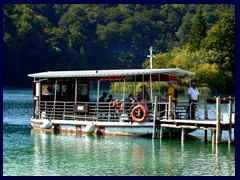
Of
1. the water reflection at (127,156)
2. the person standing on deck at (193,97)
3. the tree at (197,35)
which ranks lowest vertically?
the water reflection at (127,156)

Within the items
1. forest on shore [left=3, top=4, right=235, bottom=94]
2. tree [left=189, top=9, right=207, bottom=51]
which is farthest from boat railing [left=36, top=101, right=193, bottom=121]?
tree [left=189, top=9, right=207, bottom=51]

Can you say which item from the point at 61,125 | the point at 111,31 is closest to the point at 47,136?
the point at 61,125

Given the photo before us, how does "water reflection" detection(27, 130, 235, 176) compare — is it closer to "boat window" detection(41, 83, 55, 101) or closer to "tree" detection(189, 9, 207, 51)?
"boat window" detection(41, 83, 55, 101)

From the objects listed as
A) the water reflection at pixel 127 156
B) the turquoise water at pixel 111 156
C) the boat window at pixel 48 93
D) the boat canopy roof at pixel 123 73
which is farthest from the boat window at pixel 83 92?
the water reflection at pixel 127 156

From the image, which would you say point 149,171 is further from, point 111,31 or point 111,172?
point 111,31

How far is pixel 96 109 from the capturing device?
32.3m

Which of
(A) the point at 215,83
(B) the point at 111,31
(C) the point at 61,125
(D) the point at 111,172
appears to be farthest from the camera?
(B) the point at 111,31

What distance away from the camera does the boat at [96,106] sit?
3100 centimetres

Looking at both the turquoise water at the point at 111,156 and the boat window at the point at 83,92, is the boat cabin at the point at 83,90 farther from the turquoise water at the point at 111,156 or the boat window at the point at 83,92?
the turquoise water at the point at 111,156

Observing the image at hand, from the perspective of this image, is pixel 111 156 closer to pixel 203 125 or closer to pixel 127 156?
pixel 127 156

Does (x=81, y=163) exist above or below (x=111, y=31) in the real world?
below

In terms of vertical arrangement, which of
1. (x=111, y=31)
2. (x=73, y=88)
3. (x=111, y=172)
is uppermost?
(x=111, y=31)

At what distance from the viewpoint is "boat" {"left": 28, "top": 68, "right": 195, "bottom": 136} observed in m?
31.0

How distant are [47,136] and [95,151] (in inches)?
205
